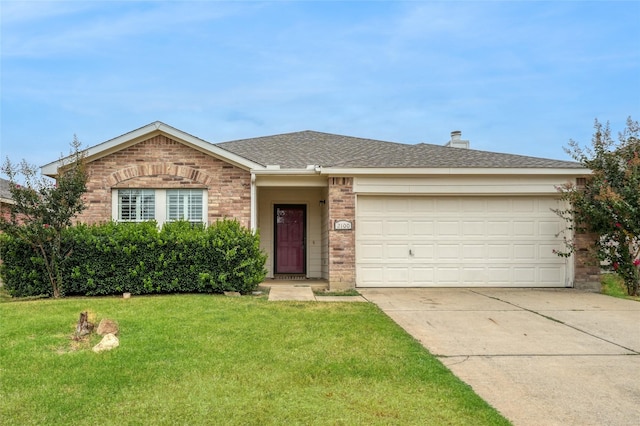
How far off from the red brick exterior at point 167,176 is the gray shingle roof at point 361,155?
3.25 ft

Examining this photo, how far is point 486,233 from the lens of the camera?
37.3ft

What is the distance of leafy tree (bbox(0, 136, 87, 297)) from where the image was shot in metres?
8.88

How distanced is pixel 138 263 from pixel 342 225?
4524 mm

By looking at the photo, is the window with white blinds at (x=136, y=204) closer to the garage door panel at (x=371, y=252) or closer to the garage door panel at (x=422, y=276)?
the garage door panel at (x=371, y=252)

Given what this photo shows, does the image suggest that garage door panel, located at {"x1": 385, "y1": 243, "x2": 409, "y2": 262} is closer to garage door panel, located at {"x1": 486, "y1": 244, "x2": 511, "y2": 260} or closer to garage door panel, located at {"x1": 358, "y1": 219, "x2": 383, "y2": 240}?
garage door panel, located at {"x1": 358, "y1": 219, "x2": 383, "y2": 240}

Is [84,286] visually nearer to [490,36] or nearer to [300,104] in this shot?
[490,36]

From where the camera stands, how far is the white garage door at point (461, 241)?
443 inches

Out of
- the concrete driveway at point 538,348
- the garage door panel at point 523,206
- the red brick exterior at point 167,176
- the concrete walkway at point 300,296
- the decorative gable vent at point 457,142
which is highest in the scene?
the decorative gable vent at point 457,142

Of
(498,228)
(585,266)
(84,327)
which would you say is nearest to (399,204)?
(498,228)

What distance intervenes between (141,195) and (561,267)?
10341mm

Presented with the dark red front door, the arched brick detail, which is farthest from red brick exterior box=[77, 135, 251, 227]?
the dark red front door

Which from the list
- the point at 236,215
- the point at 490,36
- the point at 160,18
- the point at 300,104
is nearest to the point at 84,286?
the point at 236,215

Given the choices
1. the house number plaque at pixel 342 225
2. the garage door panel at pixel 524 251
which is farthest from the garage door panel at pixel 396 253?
the garage door panel at pixel 524 251

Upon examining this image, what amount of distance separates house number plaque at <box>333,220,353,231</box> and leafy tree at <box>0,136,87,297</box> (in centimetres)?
541
